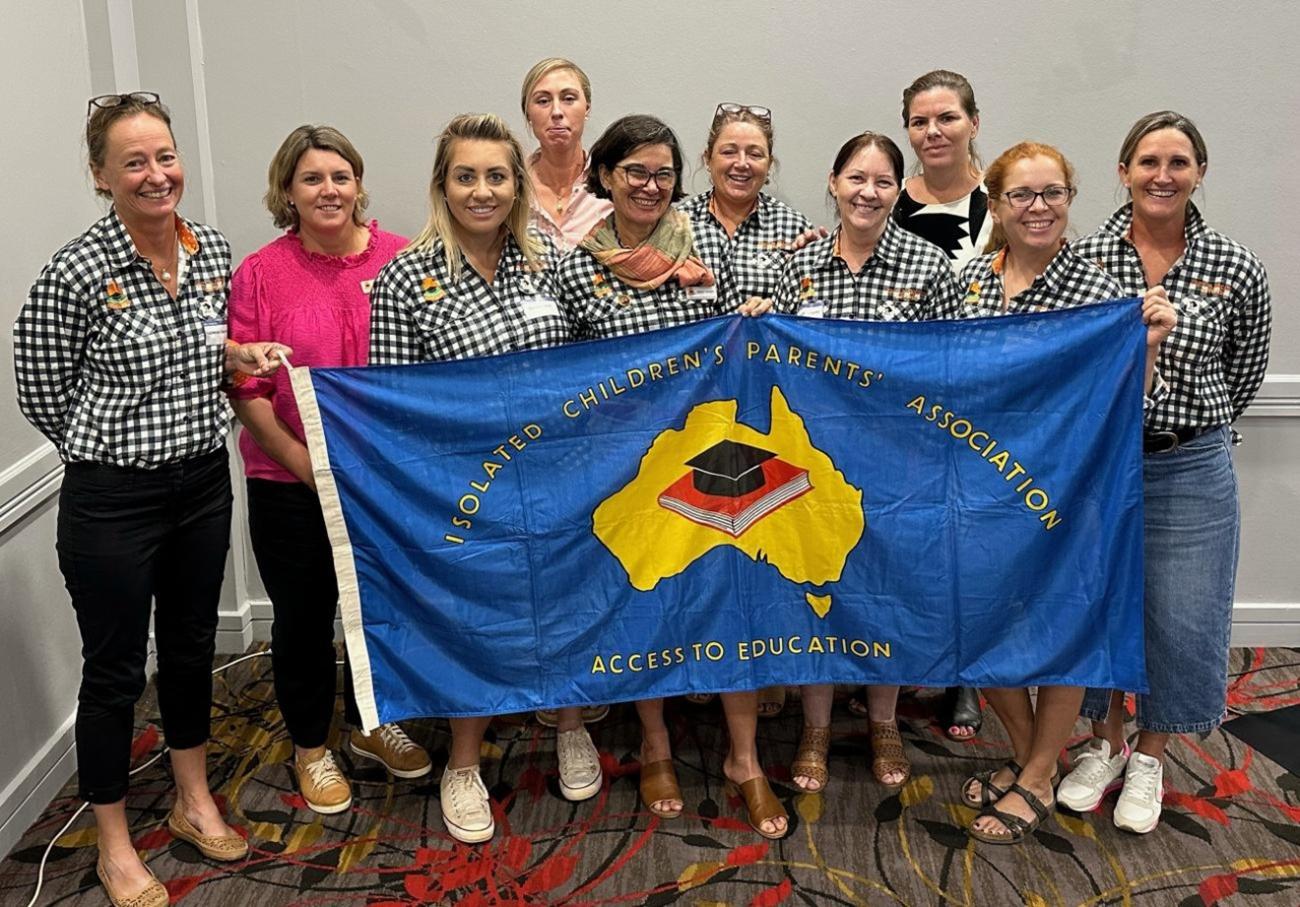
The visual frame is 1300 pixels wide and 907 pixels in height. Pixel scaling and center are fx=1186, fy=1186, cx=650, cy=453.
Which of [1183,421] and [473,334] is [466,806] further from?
[1183,421]

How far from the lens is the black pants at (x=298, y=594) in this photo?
2.90 metres

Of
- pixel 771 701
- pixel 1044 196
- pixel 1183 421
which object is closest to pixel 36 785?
pixel 771 701

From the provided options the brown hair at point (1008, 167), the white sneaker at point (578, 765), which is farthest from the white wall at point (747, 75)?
the white sneaker at point (578, 765)

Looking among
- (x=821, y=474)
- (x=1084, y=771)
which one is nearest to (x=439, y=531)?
→ (x=821, y=474)

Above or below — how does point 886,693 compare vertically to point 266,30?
below

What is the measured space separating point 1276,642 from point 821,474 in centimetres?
213

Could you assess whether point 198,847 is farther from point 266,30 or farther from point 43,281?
point 266,30

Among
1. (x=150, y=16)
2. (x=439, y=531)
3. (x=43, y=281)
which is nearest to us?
(x=43, y=281)

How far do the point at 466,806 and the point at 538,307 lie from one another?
1.24 meters

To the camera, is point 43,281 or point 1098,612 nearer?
point 43,281

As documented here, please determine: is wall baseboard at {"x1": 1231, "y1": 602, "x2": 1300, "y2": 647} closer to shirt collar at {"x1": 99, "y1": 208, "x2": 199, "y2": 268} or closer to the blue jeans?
the blue jeans

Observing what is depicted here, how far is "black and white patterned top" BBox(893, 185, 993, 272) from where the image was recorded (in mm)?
3121

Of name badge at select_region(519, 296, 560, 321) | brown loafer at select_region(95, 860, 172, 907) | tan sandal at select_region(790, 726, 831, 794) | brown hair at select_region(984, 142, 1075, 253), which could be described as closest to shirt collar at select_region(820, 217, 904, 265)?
brown hair at select_region(984, 142, 1075, 253)

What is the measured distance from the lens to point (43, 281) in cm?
244
